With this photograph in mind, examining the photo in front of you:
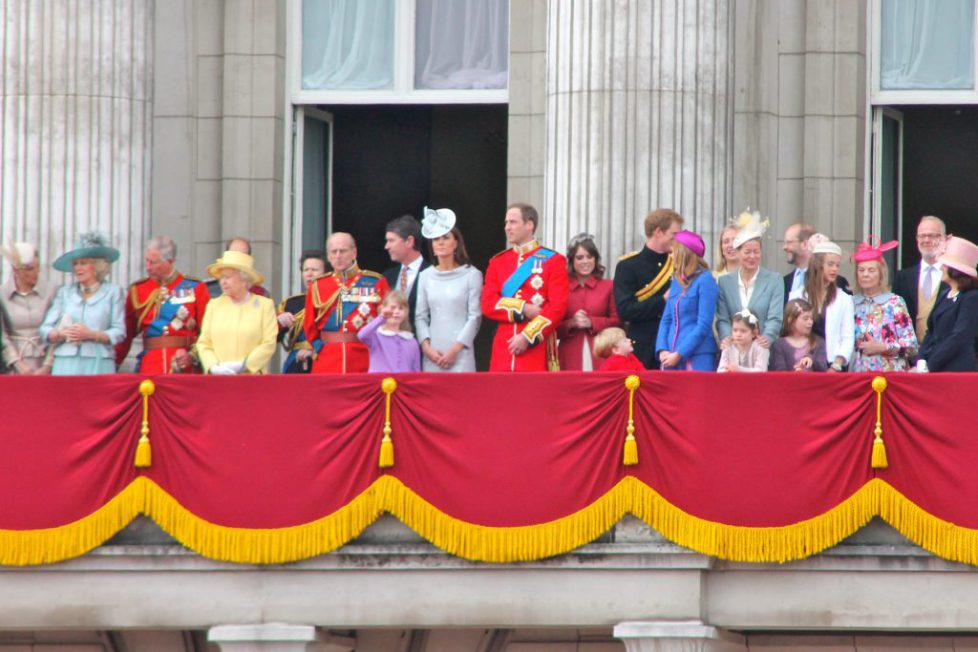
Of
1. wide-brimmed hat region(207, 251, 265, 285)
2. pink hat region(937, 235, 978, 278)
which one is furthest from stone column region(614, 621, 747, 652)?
wide-brimmed hat region(207, 251, 265, 285)

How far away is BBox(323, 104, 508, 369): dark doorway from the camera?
24359mm

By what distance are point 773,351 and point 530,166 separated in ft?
18.6

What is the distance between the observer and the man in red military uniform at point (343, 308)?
61.5ft

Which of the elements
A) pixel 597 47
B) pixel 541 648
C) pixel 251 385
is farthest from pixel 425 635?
pixel 597 47

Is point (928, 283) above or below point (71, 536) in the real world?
above

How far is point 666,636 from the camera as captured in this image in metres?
17.1

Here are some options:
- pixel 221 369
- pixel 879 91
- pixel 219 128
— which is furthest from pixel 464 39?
pixel 221 369

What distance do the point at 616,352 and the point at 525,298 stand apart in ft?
2.95

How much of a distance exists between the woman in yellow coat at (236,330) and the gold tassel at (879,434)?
183 inches

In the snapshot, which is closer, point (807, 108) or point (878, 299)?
point (878, 299)

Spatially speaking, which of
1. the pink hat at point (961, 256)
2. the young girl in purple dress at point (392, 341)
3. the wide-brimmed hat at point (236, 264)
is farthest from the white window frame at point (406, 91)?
the pink hat at point (961, 256)

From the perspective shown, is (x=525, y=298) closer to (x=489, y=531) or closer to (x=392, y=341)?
(x=392, y=341)

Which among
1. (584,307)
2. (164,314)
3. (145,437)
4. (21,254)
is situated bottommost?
(145,437)

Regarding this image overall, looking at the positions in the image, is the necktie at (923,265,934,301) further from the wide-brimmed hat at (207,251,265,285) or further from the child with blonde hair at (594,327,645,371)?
the wide-brimmed hat at (207,251,265,285)
